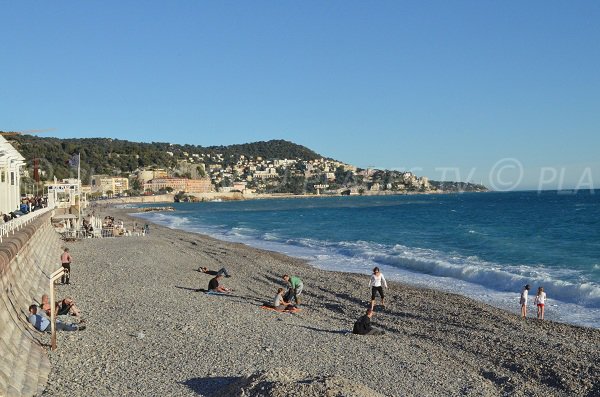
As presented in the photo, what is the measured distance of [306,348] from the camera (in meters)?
9.91

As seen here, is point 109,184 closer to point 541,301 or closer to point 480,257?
point 480,257

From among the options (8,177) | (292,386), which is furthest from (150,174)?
(292,386)

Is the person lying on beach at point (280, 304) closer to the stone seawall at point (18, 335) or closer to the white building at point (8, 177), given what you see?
the stone seawall at point (18, 335)

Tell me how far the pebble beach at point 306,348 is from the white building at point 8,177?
37.4ft

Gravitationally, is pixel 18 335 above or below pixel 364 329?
above

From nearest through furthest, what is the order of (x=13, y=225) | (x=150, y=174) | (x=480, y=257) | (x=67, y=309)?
(x=67, y=309) < (x=13, y=225) < (x=480, y=257) < (x=150, y=174)

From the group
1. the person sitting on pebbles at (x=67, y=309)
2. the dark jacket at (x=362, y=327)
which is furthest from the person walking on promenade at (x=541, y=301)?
the person sitting on pebbles at (x=67, y=309)

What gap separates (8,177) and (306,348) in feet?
81.1

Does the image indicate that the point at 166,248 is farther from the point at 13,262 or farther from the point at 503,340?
Result: the point at 503,340

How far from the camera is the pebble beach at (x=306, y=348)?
7.73 metres

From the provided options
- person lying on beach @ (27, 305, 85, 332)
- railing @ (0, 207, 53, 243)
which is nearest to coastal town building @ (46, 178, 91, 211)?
railing @ (0, 207, 53, 243)

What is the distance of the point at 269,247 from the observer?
34.1 metres

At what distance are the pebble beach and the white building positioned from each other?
11.4m

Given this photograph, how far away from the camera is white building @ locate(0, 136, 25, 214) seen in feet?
84.8
